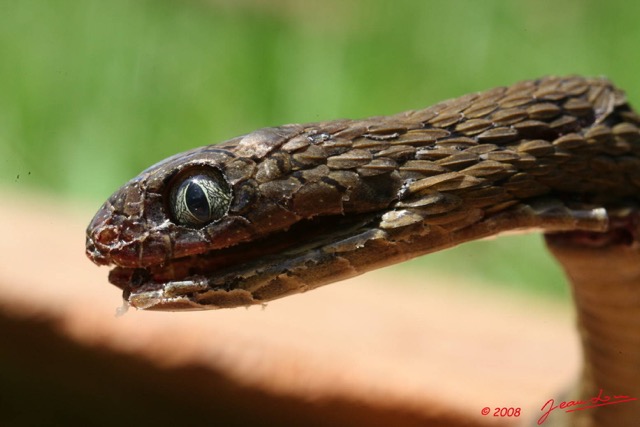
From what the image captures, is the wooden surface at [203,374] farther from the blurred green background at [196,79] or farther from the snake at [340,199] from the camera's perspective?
the snake at [340,199]

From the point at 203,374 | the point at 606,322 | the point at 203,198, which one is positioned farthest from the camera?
the point at 203,374

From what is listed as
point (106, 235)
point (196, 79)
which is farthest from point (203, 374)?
point (196, 79)

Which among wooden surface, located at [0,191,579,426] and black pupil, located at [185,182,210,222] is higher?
wooden surface, located at [0,191,579,426]

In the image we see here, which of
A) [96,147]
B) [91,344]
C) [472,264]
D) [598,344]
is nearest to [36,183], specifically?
[96,147]

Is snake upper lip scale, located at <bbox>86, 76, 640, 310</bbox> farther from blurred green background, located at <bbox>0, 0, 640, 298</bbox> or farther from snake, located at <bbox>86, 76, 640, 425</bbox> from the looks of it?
blurred green background, located at <bbox>0, 0, 640, 298</bbox>

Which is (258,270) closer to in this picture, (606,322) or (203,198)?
(203,198)

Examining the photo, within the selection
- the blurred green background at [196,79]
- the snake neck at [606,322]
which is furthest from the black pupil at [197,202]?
the blurred green background at [196,79]

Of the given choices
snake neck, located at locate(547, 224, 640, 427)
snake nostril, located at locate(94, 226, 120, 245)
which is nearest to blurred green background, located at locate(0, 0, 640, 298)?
snake nostril, located at locate(94, 226, 120, 245)
